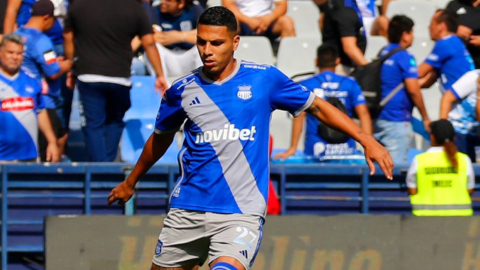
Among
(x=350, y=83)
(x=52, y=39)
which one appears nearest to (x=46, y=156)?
(x=52, y=39)

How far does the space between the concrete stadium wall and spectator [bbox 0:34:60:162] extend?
151 centimetres

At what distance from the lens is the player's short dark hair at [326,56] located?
963 centimetres

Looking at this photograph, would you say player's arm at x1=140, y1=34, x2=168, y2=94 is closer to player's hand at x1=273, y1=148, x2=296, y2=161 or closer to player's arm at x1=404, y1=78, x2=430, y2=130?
player's hand at x1=273, y1=148, x2=296, y2=161

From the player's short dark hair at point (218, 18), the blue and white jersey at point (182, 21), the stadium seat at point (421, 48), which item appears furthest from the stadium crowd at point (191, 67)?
the player's short dark hair at point (218, 18)

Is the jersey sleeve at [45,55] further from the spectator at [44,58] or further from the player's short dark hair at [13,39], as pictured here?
the player's short dark hair at [13,39]

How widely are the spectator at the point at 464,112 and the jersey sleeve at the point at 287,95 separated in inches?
187

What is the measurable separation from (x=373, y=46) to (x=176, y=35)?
2.51m

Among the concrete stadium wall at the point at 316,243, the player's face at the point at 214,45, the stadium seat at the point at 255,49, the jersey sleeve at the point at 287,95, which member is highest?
the player's face at the point at 214,45

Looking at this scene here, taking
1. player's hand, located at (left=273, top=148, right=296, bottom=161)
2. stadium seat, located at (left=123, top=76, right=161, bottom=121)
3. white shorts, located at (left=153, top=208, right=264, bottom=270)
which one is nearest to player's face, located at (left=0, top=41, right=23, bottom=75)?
stadium seat, located at (left=123, top=76, right=161, bottom=121)

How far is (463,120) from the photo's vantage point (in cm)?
1022

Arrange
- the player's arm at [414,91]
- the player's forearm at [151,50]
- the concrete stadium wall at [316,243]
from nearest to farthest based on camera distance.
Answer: the concrete stadium wall at [316,243]
the player's forearm at [151,50]
the player's arm at [414,91]

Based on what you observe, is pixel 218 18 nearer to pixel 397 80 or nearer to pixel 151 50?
pixel 151 50

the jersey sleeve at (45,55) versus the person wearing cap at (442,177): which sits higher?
the jersey sleeve at (45,55)

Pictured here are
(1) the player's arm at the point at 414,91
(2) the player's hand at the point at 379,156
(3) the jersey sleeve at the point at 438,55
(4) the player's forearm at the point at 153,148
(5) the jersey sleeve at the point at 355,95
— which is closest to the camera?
(2) the player's hand at the point at 379,156
